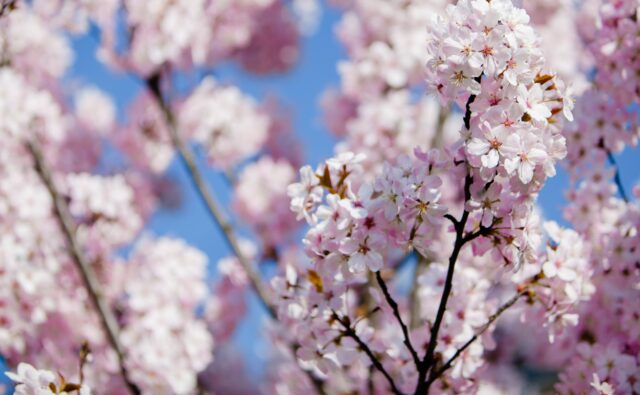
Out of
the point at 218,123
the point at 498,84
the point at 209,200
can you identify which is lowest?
the point at 498,84

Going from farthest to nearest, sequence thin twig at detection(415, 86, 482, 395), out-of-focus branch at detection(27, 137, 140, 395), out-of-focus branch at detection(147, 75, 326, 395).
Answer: out-of-focus branch at detection(147, 75, 326, 395) < out-of-focus branch at detection(27, 137, 140, 395) < thin twig at detection(415, 86, 482, 395)

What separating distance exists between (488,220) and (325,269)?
56 cm

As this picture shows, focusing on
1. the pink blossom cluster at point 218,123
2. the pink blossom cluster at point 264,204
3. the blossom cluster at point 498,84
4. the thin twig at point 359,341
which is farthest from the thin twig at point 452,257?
the pink blossom cluster at point 218,123

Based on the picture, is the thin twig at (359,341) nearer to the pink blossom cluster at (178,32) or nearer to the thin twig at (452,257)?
the thin twig at (452,257)

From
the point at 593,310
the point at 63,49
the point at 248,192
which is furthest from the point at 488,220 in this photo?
the point at 63,49

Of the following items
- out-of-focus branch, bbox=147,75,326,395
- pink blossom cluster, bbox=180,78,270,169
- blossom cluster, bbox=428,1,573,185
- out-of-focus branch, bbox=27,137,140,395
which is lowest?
A: blossom cluster, bbox=428,1,573,185

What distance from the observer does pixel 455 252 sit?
2.26m

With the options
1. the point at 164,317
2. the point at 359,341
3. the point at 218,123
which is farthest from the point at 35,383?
the point at 218,123

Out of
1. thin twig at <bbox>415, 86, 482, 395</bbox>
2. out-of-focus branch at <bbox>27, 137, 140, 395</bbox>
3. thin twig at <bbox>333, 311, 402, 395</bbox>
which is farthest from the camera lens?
out-of-focus branch at <bbox>27, 137, 140, 395</bbox>

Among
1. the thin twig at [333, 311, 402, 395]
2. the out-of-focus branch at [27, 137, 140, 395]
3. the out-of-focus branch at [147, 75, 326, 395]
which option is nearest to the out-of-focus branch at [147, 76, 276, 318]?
the out-of-focus branch at [147, 75, 326, 395]

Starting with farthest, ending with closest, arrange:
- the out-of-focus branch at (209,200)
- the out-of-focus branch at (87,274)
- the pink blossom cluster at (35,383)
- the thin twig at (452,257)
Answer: the out-of-focus branch at (209,200), the out-of-focus branch at (87,274), the pink blossom cluster at (35,383), the thin twig at (452,257)

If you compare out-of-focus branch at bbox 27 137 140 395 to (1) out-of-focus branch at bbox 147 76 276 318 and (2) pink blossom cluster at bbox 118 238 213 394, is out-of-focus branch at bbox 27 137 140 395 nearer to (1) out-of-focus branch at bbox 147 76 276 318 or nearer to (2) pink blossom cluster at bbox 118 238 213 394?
(2) pink blossom cluster at bbox 118 238 213 394

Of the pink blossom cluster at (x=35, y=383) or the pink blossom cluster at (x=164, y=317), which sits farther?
the pink blossom cluster at (x=164, y=317)

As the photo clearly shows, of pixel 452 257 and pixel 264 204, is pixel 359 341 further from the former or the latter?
pixel 264 204
